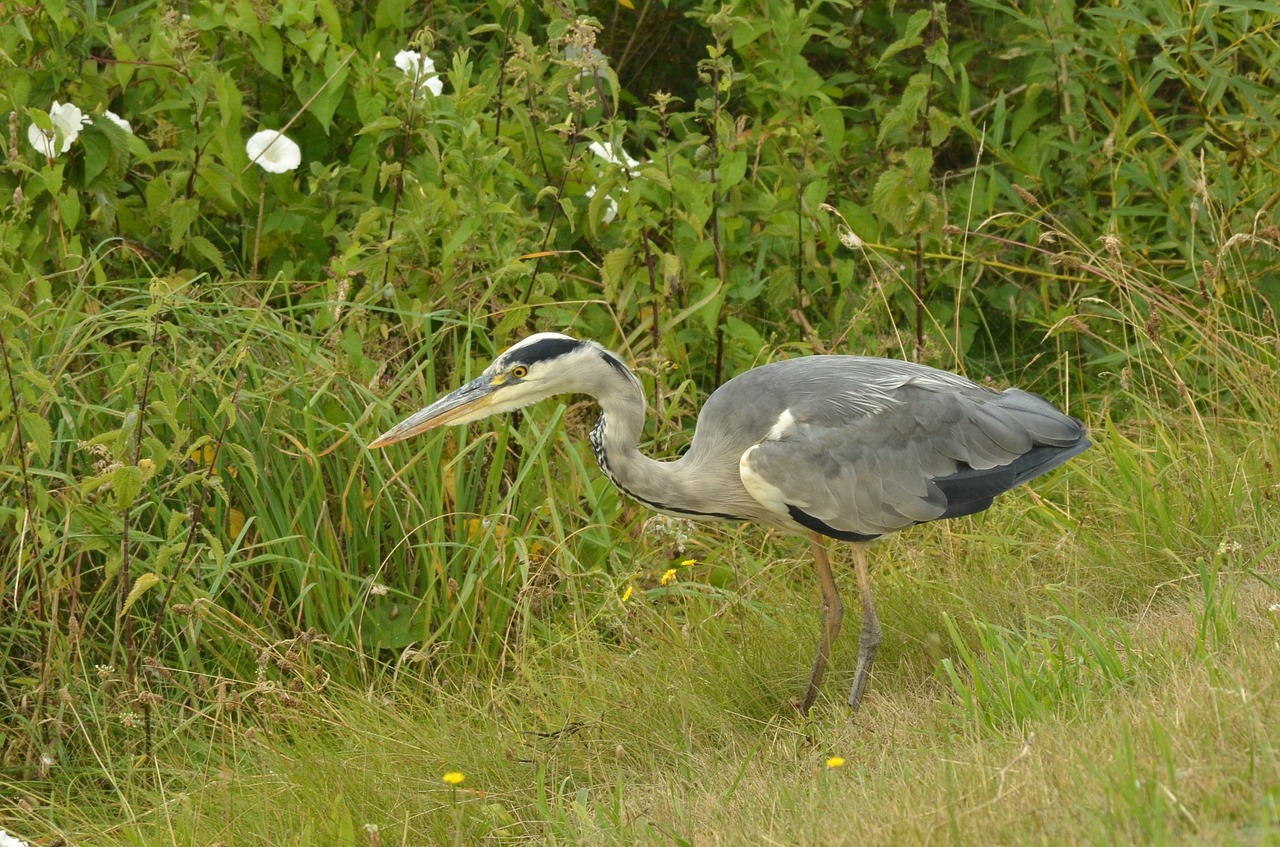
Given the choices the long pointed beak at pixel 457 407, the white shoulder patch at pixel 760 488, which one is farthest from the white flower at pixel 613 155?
the white shoulder patch at pixel 760 488

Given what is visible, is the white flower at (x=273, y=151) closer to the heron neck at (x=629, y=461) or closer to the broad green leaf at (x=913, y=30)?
the heron neck at (x=629, y=461)

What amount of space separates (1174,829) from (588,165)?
3.65 m

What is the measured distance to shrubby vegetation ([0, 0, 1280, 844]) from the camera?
3900 mm

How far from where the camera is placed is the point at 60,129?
16.7 feet

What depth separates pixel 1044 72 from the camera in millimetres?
6367

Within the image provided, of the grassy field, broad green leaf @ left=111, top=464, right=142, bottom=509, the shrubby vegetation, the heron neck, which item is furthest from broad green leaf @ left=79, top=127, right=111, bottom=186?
the heron neck

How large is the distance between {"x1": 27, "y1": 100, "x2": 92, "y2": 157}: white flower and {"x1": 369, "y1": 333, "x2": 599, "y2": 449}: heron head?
1629mm

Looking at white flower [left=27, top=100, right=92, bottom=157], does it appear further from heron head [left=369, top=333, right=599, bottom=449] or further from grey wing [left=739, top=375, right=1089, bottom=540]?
grey wing [left=739, top=375, right=1089, bottom=540]

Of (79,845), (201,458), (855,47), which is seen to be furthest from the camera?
(855,47)

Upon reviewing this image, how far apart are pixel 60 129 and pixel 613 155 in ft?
6.26

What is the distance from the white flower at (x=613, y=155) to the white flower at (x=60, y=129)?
1.81m

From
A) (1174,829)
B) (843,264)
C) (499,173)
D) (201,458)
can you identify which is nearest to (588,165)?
(499,173)

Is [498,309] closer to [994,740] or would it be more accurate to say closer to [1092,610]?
[1092,610]

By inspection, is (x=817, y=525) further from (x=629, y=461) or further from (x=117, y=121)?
(x=117, y=121)
